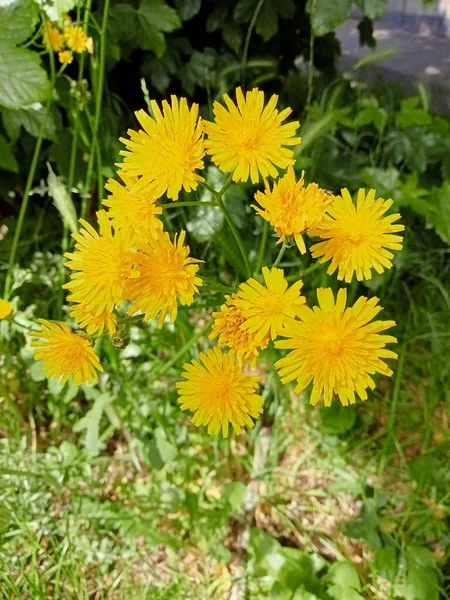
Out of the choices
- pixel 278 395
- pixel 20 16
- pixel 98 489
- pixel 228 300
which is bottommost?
pixel 98 489

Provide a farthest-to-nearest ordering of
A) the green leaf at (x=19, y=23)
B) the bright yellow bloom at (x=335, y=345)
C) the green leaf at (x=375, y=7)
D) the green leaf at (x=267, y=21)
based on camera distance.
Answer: the green leaf at (x=267, y=21), the green leaf at (x=375, y=7), the green leaf at (x=19, y=23), the bright yellow bloom at (x=335, y=345)

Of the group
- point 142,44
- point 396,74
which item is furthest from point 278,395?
point 396,74

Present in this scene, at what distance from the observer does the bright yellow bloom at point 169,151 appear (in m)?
0.39

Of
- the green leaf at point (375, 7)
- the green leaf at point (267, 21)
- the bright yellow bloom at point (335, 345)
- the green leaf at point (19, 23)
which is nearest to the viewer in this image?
the bright yellow bloom at point (335, 345)

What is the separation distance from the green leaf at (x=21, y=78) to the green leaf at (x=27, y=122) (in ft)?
0.43

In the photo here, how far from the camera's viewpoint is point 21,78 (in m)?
0.63

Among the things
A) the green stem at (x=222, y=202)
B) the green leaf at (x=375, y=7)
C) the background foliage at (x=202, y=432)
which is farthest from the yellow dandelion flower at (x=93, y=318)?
the green leaf at (x=375, y=7)

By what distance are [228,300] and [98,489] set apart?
1.67ft

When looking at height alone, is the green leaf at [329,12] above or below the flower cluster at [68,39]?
above

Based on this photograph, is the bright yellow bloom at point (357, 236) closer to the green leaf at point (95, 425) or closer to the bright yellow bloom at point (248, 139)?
the bright yellow bloom at point (248, 139)

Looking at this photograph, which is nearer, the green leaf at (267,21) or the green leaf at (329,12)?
the green leaf at (329,12)

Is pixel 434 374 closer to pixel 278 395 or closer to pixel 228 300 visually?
pixel 278 395

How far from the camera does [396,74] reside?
1.23 m

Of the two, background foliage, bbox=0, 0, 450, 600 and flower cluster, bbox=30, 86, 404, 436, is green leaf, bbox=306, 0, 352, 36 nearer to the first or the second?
background foliage, bbox=0, 0, 450, 600
